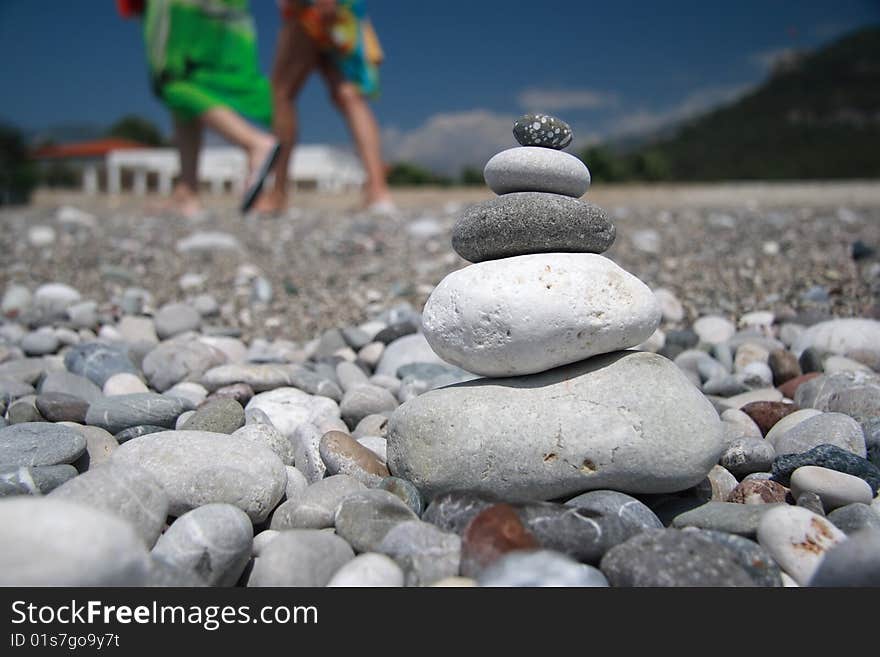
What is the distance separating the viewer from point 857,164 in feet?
121

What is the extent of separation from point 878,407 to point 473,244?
6.63 ft

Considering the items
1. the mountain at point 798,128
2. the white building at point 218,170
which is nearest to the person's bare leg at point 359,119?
the white building at point 218,170

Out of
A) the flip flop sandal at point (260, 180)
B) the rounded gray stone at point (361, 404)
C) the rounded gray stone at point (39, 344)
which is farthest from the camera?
the flip flop sandal at point (260, 180)

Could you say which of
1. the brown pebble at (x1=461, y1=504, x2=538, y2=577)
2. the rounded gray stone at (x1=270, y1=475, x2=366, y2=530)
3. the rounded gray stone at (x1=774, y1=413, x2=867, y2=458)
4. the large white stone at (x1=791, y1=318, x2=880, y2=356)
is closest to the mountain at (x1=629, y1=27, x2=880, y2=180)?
the large white stone at (x1=791, y1=318, x2=880, y2=356)

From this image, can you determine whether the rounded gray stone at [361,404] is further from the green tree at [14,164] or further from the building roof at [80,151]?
the building roof at [80,151]

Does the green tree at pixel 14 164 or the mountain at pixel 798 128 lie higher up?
the mountain at pixel 798 128

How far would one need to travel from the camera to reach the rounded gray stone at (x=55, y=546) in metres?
1.54

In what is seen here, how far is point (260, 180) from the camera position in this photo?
9.56m

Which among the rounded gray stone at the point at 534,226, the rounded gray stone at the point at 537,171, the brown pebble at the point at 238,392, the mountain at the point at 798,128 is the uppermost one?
the mountain at the point at 798,128

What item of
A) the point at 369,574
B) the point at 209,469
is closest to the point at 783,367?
the point at 369,574

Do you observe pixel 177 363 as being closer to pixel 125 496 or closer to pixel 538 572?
pixel 125 496

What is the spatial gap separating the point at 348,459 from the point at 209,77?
28.5 feet

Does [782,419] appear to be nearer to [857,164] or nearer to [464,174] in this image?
[464,174]
